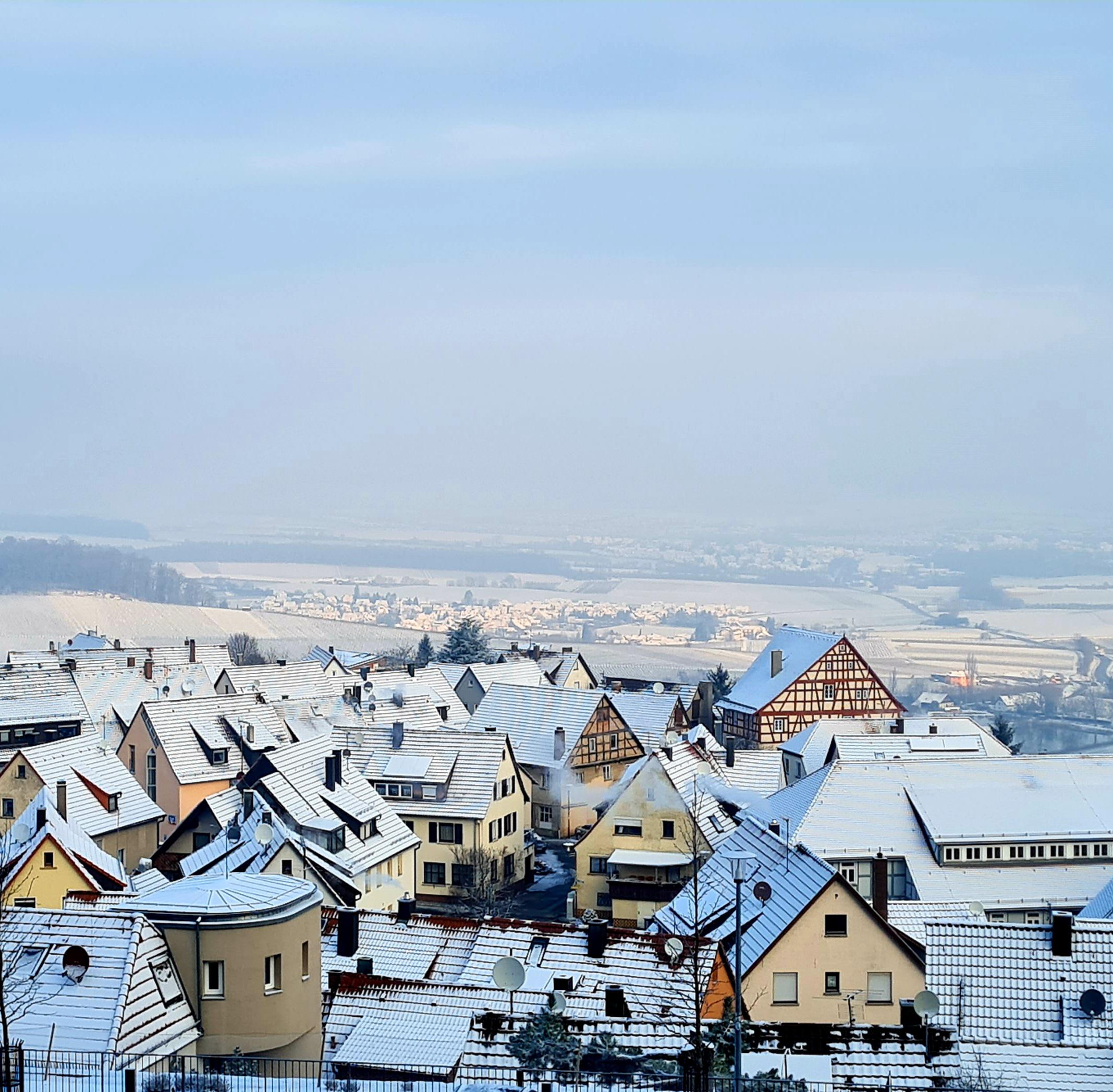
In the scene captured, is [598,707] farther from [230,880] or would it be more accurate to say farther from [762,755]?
[230,880]

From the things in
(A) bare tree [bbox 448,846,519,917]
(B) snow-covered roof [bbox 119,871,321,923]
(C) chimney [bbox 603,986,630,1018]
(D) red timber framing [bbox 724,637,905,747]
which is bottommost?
(A) bare tree [bbox 448,846,519,917]

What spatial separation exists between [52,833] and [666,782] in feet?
63.2

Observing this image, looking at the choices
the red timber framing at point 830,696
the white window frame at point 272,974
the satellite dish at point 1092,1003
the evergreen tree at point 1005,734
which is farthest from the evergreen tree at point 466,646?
the white window frame at point 272,974

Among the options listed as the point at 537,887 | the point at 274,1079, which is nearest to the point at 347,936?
the point at 274,1079

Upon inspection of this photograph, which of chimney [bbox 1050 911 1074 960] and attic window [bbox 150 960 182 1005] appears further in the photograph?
chimney [bbox 1050 911 1074 960]

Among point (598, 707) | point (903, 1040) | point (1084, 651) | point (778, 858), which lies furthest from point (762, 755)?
point (1084, 651)

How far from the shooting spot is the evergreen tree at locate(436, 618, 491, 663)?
125625 mm

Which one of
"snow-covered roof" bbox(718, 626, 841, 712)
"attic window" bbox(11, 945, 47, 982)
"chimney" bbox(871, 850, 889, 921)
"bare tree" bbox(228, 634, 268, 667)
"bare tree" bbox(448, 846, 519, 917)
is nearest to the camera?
"attic window" bbox(11, 945, 47, 982)

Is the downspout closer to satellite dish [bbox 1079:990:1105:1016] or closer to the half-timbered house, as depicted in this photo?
satellite dish [bbox 1079:990:1105:1016]

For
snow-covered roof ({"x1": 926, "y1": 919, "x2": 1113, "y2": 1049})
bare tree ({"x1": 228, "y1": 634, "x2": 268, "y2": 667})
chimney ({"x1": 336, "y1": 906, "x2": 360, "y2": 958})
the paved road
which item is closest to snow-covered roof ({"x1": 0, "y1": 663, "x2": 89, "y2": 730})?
the paved road

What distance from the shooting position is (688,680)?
492 ft

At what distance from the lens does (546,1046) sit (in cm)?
2648

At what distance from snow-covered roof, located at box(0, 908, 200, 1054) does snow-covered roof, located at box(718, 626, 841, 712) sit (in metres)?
64.6

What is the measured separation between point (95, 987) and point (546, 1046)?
6.88 m
